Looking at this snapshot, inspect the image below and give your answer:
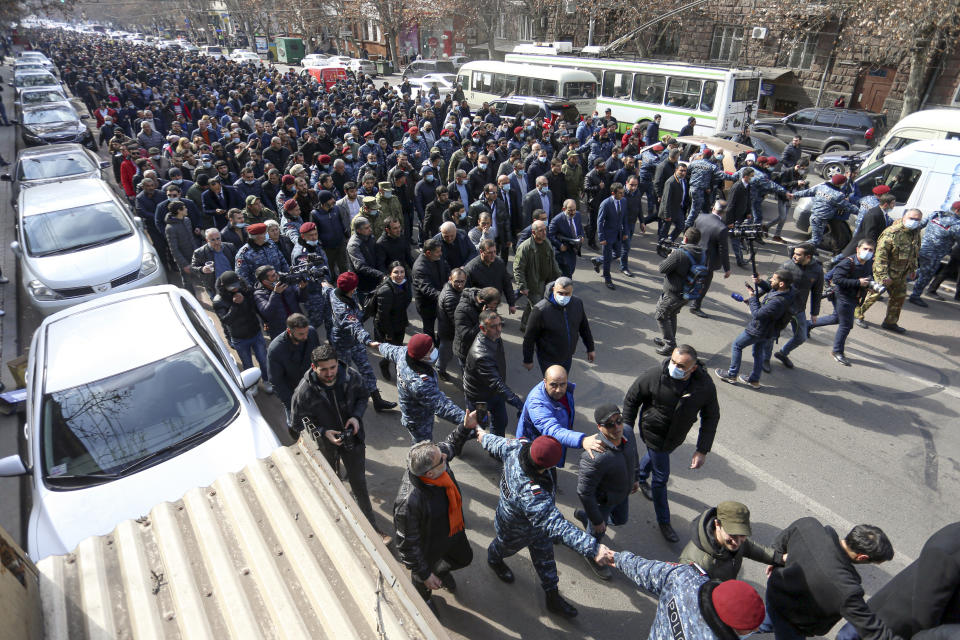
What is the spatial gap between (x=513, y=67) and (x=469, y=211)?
14507 mm

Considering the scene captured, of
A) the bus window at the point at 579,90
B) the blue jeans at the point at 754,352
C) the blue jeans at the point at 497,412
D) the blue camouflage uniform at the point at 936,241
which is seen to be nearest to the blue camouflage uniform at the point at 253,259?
the blue jeans at the point at 497,412

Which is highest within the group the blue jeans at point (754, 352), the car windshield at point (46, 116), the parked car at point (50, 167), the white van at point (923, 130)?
the white van at point (923, 130)

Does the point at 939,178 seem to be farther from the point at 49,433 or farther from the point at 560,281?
the point at 49,433

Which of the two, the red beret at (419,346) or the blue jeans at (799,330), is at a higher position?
the red beret at (419,346)

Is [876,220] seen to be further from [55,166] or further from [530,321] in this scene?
[55,166]

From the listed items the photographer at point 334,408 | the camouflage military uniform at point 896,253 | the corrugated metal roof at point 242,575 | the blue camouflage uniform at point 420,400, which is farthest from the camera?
the camouflage military uniform at point 896,253

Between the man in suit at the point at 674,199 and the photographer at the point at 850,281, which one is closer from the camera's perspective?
the photographer at the point at 850,281

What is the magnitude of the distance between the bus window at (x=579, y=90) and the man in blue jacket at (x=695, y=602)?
728 inches

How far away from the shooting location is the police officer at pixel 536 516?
315cm

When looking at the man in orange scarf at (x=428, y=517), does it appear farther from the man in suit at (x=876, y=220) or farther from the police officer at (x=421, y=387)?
the man in suit at (x=876, y=220)

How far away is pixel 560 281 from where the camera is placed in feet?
16.8

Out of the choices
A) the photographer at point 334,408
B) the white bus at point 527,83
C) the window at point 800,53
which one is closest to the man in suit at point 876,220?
the photographer at point 334,408

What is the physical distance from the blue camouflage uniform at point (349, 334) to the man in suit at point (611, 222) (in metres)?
4.61

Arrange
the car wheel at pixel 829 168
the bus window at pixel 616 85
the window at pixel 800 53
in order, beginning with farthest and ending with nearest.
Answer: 1. the window at pixel 800 53
2. the bus window at pixel 616 85
3. the car wheel at pixel 829 168
